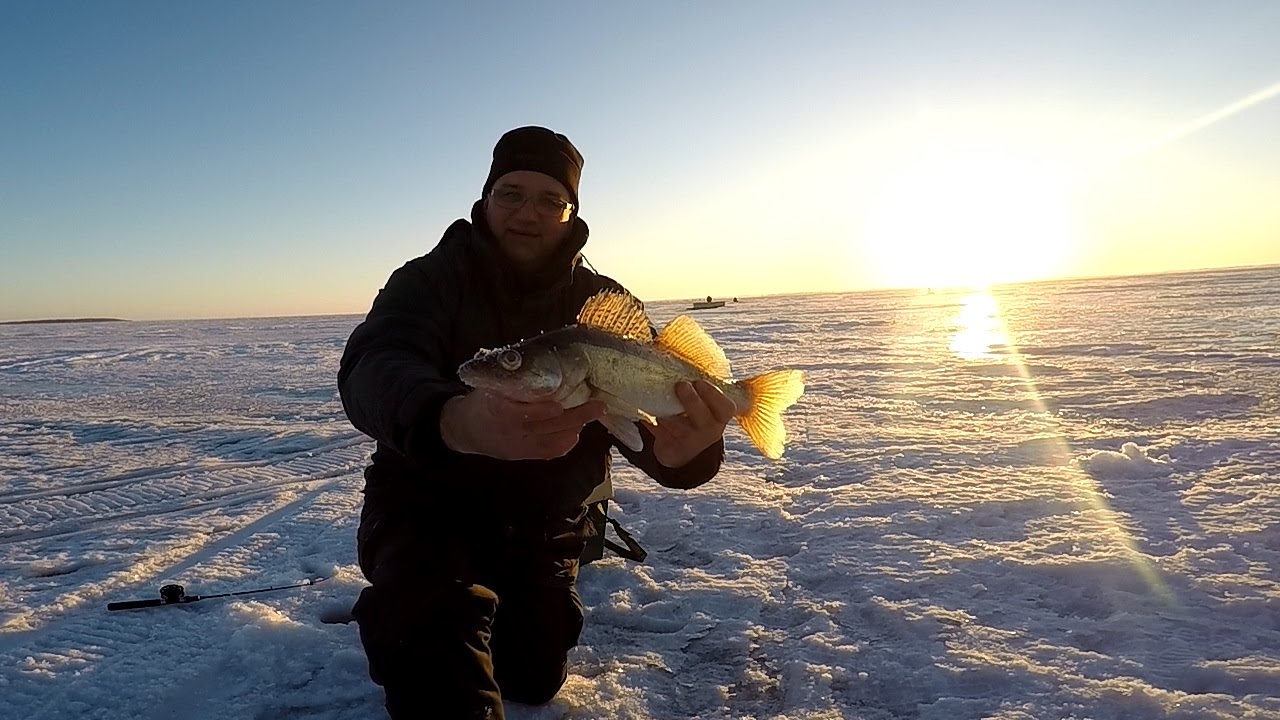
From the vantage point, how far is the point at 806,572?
11.9 ft

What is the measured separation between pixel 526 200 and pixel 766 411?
1.47 meters

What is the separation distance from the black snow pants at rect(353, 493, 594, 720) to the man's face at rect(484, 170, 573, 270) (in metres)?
→ 1.19

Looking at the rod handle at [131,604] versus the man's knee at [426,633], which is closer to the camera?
the man's knee at [426,633]

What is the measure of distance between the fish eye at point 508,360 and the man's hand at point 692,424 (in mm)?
718

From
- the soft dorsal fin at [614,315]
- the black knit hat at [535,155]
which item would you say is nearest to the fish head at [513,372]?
the soft dorsal fin at [614,315]

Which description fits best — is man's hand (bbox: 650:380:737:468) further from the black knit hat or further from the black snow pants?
the black knit hat

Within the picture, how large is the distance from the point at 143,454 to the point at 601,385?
673 cm

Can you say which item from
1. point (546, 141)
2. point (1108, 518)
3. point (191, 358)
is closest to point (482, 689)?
point (546, 141)

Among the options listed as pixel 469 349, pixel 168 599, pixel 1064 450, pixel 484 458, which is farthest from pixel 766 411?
pixel 1064 450

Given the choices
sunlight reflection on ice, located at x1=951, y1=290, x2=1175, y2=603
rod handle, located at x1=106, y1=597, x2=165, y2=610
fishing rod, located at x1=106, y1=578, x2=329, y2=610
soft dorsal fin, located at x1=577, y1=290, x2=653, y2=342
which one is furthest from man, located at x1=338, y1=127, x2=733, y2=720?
sunlight reflection on ice, located at x1=951, y1=290, x2=1175, y2=603

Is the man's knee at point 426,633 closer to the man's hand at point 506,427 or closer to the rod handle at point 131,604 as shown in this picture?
the man's hand at point 506,427

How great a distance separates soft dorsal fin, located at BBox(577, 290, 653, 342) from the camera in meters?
2.56

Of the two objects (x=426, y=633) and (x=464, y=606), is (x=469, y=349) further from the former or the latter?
(x=426, y=633)

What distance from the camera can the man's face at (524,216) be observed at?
10.6 ft
